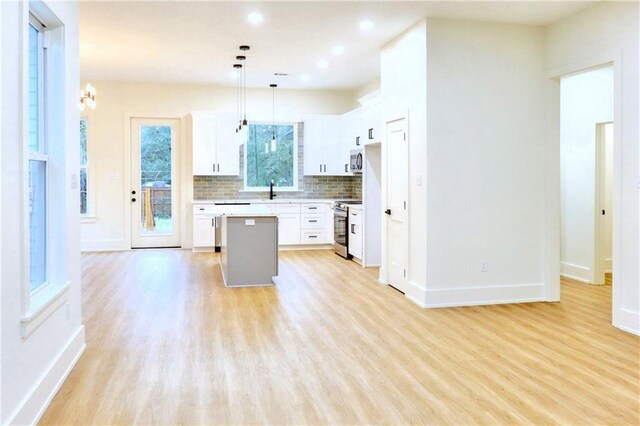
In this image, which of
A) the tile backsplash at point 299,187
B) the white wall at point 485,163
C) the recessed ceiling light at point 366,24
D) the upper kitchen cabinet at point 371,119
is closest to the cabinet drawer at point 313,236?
the tile backsplash at point 299,187

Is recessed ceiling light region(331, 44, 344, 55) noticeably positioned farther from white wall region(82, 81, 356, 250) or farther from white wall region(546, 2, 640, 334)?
white wall region(82, 81, 356, 250)

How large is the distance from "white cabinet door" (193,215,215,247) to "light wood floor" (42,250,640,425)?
10.0 feet

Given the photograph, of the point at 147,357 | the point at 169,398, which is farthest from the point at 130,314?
the point at 169,398

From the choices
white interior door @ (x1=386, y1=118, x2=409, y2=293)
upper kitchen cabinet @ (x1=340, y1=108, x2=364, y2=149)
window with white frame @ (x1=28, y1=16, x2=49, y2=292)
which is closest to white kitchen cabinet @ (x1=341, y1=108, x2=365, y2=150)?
upper kitchen cabinet @ (x1=340, y1=108, x2=364, y2=149)

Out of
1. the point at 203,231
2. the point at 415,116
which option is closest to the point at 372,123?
the point at 415,116

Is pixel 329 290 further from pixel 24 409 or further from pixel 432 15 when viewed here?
pixel 24 409

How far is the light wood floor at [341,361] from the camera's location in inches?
108

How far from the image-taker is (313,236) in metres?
9.30

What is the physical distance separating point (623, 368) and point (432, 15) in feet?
11.5

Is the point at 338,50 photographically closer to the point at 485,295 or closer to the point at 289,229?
the point at 485,295

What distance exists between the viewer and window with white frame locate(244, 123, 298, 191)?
957cm

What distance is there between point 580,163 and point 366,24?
130 inches

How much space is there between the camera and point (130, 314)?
4766mm

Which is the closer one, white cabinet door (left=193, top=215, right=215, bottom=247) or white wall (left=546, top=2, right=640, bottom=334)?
white wall (left=546, top=2, right=640, bottom=334)
